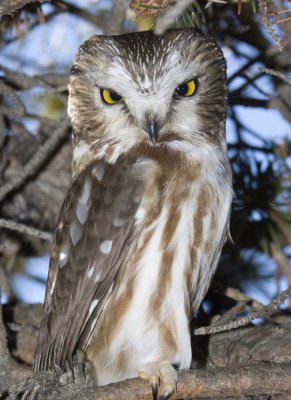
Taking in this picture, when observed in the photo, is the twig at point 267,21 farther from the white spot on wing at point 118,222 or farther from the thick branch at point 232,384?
the thick branch at point 232,384

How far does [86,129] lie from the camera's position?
351cm

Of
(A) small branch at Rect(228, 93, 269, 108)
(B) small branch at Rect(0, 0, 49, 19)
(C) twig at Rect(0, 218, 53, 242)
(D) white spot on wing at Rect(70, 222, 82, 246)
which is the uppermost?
(B) small branch at Rect(0, 0, 49, 19)

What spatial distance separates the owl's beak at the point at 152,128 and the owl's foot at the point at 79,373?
90 cm

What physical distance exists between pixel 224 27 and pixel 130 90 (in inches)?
40.6

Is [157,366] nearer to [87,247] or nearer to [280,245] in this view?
[87,247]

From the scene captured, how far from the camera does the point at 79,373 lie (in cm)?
315

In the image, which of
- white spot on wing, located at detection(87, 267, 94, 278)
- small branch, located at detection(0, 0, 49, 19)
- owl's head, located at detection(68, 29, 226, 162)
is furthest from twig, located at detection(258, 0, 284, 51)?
white spot on wing, located at detection(87, 267, 94, 278)

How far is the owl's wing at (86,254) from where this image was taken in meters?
3.12

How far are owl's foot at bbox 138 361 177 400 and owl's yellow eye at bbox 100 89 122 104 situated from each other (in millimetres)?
1081

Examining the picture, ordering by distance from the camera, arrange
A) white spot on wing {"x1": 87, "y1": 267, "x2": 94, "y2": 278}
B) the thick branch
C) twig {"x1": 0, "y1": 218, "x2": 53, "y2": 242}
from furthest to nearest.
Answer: twig {"x1": 0, "y1": 218, "x2": 53, "y2": 242}, white spot on wing {"x1": 87, "y1": 267, "x2": 94, "y2": 278}, the thick branch

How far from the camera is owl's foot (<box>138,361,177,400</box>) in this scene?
117 inches

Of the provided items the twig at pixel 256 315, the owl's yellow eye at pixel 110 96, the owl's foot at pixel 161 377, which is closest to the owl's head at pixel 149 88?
the owl's yellow eye at pixel 110 96

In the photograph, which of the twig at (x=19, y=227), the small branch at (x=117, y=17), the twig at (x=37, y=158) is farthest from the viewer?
the twig at (x=37, y=158)

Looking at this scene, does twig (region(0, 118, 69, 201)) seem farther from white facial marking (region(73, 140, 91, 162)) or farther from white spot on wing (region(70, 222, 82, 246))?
white spot on wing (region(70, 222, 82, 246))
